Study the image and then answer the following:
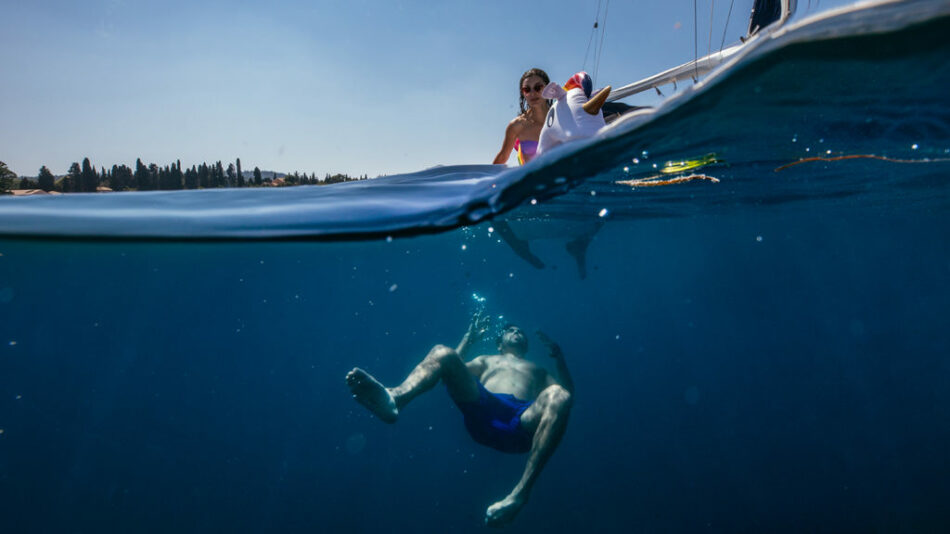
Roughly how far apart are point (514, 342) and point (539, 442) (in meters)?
3.22

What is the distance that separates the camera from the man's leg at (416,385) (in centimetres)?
580

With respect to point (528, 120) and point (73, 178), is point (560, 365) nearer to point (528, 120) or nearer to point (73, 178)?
→ point (528, 120)

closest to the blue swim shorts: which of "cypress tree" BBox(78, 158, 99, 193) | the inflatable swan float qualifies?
the inflatable swan float

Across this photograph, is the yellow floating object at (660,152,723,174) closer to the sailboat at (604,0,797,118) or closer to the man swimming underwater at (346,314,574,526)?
the sailboat at (604,0,797,118)

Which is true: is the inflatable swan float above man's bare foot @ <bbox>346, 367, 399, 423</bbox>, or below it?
above

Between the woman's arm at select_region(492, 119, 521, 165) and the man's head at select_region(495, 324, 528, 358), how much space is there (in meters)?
4.82

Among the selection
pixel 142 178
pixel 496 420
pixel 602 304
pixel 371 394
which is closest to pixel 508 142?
pixel 371 394

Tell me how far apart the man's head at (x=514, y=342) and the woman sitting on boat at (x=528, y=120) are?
4964mm

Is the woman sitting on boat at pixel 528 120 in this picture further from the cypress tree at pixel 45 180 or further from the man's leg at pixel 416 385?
the cypress tree at pixel 45 180

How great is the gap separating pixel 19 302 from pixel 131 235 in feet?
72.9

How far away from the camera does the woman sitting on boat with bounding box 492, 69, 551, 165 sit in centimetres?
581

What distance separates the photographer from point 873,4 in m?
3.24

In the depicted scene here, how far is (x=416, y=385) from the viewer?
6.75 metres

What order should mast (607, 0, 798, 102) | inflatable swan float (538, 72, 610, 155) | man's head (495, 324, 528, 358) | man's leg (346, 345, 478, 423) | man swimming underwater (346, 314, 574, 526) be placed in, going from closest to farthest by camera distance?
inflatable swan float (538, 72, 610, 155) → man's leg (346, 345, 478, 423) → man swimming underwater (346, 314, 574, 526) → mast (607, 0, 798, 102) → man's head (495, 324, 528, 358)
